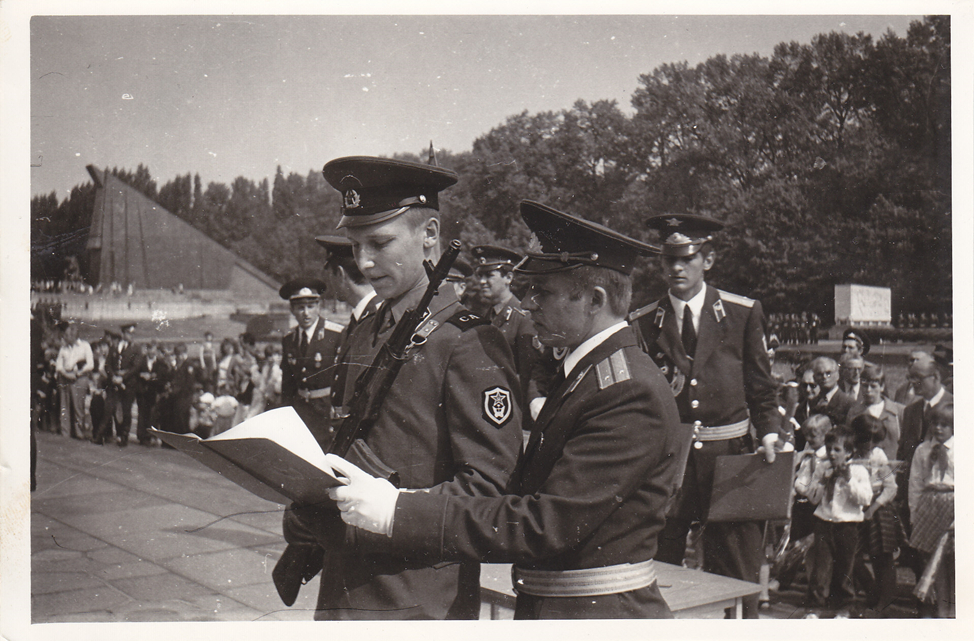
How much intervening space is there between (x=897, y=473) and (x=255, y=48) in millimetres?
3478

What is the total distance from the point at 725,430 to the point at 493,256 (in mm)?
1563

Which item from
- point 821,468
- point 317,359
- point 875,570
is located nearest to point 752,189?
point 821,468

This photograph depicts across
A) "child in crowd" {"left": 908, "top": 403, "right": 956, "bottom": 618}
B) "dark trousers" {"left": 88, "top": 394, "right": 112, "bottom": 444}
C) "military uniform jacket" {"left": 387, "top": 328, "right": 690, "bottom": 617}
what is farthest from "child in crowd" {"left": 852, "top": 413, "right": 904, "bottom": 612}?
"dark trousers" {"left": 88, "top": 394, "right": 112, "bottom": 444}

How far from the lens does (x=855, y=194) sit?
3580 mm

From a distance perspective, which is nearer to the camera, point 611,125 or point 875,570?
point 875,570

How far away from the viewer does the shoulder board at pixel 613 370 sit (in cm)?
193

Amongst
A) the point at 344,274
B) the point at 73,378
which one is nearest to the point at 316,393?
the point at 344,274

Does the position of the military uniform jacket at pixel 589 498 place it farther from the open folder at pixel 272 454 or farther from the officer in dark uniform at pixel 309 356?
the officer in dark uniform at pixel 309 356

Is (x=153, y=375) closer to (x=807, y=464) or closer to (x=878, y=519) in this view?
(x=807, y=464)

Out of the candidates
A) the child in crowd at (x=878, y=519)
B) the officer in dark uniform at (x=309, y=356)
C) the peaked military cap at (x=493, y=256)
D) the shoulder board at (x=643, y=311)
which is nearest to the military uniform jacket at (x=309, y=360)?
the officer in dark uniform at (x=309, y=356)

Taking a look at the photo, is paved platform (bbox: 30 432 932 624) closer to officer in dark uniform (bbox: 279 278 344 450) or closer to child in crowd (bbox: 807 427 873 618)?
child in crowd (bbox: 807 427 873 618)

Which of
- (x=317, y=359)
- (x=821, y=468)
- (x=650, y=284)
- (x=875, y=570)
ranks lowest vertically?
(x=875, y=570)

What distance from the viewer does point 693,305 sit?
12.4ft

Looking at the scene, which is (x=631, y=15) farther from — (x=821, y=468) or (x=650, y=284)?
(x=821, y=468)
